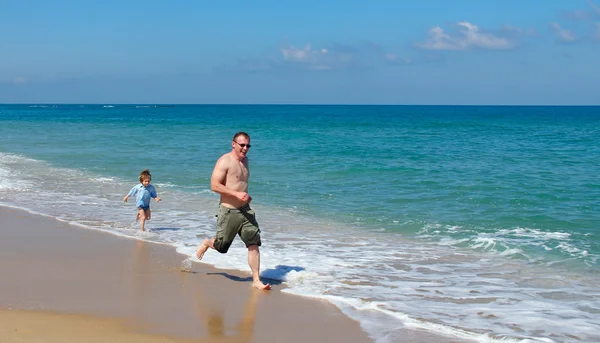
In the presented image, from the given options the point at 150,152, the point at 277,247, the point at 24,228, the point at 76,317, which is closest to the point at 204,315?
Answer: the point at 76,317

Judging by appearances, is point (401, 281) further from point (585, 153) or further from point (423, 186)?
point (585, 153)

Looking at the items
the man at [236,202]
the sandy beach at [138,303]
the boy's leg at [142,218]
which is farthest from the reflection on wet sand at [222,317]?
the boy's leg at [142,218]

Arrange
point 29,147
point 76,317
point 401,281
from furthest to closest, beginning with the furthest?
point 29,147 → point 401,281 → point 76,317

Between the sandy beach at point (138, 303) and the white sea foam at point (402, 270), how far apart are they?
15.2 inches

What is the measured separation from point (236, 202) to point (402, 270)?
2326 millimetres

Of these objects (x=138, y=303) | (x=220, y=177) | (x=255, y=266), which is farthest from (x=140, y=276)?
(x=220, y=177)

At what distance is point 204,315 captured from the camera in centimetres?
592

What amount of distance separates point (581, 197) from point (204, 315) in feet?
35.1

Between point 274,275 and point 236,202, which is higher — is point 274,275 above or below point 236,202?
below

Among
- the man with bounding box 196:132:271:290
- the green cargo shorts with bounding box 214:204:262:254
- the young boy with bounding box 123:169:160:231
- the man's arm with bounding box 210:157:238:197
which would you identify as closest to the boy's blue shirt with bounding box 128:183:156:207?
the young boy with bounding box 123:169:160:231

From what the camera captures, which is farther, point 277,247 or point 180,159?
point 180,159

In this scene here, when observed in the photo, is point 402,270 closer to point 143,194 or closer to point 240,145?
point 240,145

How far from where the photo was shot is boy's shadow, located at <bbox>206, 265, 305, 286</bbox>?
24.2 feet

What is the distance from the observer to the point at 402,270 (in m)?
8.14
